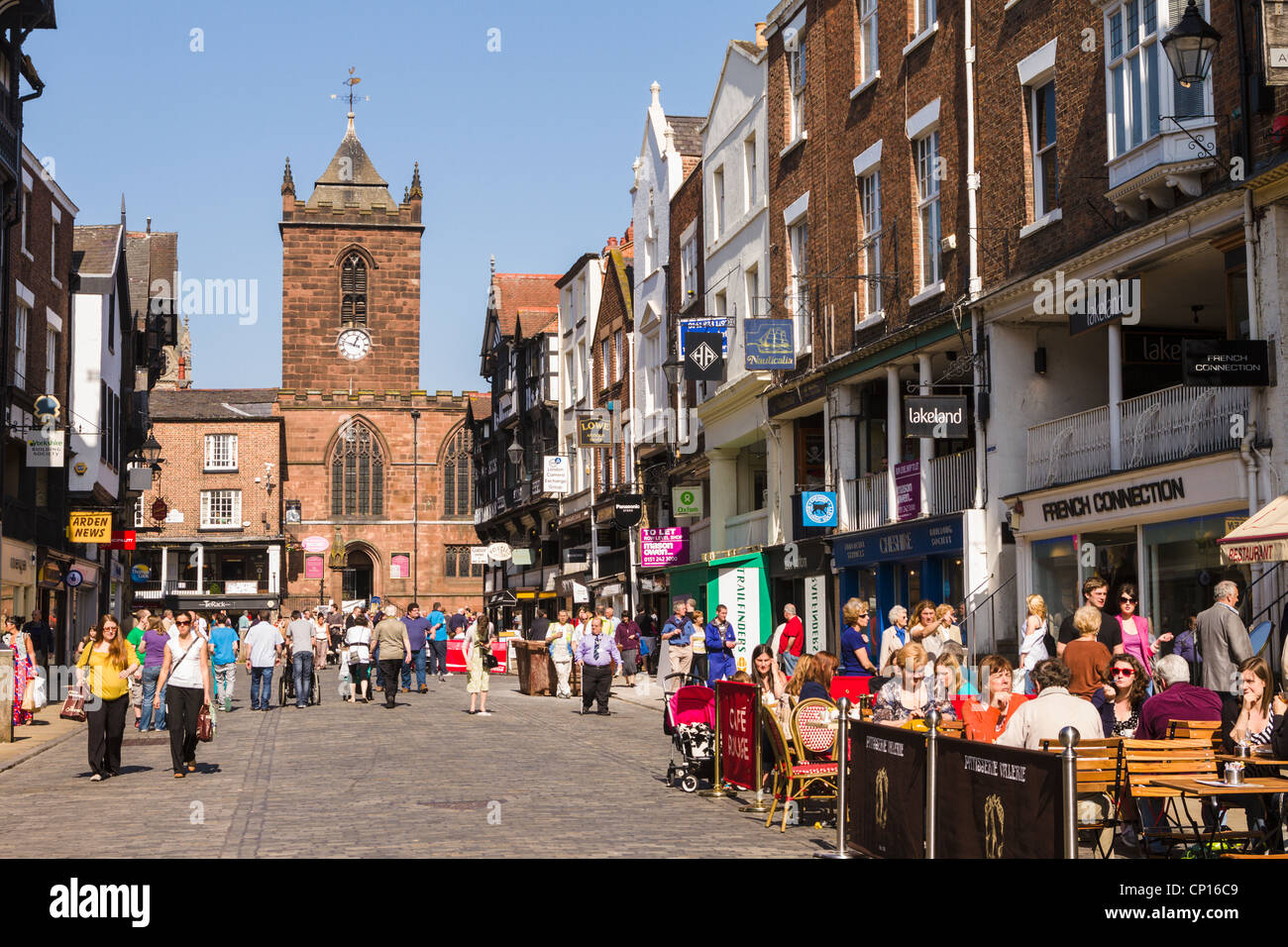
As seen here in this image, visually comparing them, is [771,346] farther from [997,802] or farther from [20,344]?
[997,802]

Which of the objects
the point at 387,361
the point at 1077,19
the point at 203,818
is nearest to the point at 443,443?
the point at 387,361

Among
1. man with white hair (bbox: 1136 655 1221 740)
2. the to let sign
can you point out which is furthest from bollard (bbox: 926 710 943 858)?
the to let sign

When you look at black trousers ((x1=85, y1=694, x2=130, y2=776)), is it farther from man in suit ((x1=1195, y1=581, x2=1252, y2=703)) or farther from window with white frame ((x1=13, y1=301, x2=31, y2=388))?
window with white frame ((x1=13, y1=301, x2=31, y2=388))

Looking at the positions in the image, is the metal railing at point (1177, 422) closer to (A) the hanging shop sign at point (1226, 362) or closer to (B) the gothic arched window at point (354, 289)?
(A) the hanging shop sign at point (1226, 362)

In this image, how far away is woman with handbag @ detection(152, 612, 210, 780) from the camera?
16.7m

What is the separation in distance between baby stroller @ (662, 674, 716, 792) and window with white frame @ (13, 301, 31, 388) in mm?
23610

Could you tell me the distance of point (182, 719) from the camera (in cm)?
1675

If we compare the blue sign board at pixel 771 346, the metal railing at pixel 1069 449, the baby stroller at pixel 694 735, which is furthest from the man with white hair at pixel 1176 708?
the blue sign board at pixel 771 346

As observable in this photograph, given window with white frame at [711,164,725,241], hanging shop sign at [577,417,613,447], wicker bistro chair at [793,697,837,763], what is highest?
window with white frame at [711,164,725,241]

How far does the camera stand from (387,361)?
282 feet

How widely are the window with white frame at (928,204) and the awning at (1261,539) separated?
33.7 feet

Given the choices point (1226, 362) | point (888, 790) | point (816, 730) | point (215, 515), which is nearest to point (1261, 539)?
point (1226, 362)

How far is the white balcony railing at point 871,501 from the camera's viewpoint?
1051 inches

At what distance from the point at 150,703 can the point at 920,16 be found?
15.8 m
